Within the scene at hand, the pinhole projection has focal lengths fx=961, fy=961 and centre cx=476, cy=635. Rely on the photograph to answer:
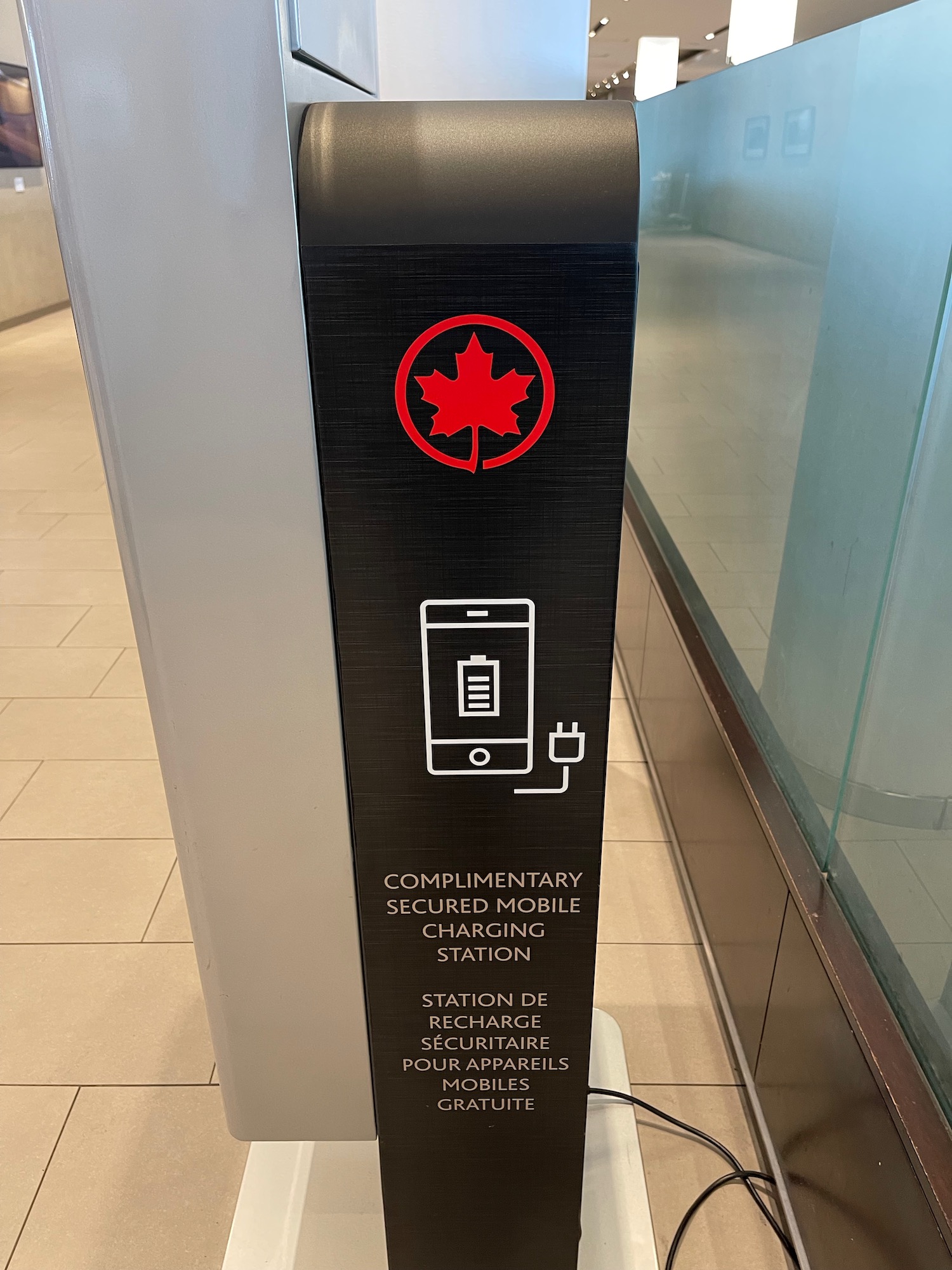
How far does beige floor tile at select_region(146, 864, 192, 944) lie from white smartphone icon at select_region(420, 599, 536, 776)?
1195mm

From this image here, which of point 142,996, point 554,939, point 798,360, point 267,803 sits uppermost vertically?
point 798,360

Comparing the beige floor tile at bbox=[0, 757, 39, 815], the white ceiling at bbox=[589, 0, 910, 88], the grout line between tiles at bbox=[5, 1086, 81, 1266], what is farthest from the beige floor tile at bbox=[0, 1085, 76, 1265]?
the white ceiling at bbox=[589, 0, 910, 88]

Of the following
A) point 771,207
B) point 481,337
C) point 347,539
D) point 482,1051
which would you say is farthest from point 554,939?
point 771,207

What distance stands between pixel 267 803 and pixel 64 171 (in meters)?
0.57

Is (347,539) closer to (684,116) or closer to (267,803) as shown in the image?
(267,803)

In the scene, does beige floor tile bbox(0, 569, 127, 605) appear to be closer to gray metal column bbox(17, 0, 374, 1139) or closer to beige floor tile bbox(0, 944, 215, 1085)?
beige floor tile bbox(0, 944, 215, 1085)

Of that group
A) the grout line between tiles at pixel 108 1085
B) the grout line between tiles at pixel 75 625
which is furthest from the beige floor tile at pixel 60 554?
the grout line between tiles at pixel 108 1085

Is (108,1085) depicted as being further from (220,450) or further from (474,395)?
(474,395)

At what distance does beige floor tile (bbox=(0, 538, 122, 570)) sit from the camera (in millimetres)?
3699

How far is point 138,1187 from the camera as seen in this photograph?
1.50m

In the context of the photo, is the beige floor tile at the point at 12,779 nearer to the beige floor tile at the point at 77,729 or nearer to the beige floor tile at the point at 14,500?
the beige floor tile at the point at 77,729

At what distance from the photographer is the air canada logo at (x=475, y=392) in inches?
30.1

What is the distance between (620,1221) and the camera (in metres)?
1.39

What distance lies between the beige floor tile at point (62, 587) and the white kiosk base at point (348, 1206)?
7.46 feet
